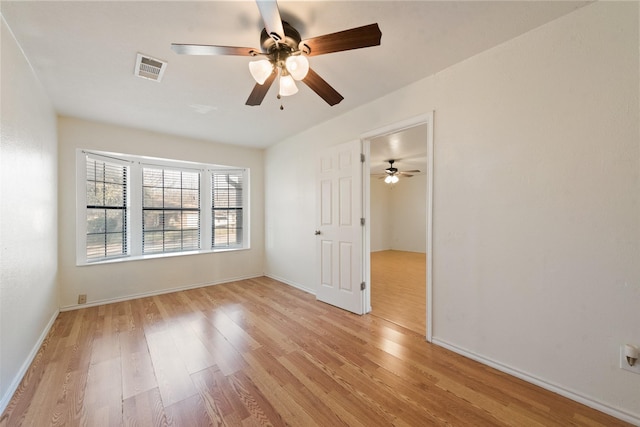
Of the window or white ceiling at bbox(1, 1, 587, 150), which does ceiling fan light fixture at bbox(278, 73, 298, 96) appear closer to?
white ceiling at bbox(1, 1, 587, 150)

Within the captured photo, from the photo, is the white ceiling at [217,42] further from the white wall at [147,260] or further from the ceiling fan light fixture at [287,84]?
the white wall at [147,260]

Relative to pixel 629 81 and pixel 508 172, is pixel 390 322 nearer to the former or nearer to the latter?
pixel 508 172

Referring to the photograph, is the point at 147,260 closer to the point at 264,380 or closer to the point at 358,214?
the point at 264,380

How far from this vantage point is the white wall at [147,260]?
3199 mm

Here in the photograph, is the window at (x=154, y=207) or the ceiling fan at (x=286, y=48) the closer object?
the ceiling fan at (x=286, y=48)

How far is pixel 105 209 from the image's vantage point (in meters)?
3.58

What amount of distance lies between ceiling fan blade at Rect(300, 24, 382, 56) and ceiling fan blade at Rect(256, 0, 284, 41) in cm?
15

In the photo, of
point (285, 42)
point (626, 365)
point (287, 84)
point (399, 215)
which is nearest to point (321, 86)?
point (287, 84)

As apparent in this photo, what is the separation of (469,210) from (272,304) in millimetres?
2577

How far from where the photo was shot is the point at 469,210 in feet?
6.95

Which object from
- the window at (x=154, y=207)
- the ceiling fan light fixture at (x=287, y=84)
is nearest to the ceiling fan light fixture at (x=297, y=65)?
the ceiling fan light fixture at (x=287, y=84)

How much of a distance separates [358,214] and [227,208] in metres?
Answer: 2.80

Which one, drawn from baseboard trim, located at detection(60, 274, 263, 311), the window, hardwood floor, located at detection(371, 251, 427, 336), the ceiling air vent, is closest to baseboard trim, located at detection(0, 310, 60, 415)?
baseboard trim, located at detection(60, 274, 263, 311)

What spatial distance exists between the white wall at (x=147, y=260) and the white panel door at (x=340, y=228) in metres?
1.81
